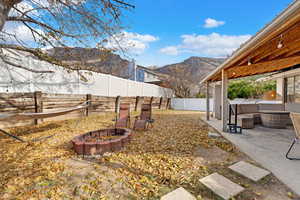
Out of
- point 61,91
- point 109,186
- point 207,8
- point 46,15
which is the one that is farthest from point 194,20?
point 109,186

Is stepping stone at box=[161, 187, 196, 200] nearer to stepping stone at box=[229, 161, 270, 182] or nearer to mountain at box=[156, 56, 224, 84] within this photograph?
stepping stone at box=[229, 161, 270, 182]

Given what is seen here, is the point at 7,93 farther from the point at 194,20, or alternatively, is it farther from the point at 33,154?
the point at 194,20

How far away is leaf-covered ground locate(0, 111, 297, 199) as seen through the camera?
1.67m

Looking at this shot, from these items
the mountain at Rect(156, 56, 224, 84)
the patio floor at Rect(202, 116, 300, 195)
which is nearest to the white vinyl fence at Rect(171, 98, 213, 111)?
the mountain at Rect(156, 56, 224, 84)

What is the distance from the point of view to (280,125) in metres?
4.79

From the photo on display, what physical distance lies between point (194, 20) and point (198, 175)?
34.6ft

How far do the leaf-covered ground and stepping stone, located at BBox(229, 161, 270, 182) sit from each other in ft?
0.29

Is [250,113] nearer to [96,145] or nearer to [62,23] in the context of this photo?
[96,145]

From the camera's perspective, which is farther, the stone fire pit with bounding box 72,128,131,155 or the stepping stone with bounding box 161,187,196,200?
the stone fire pit with bounding box 72,128,131,155

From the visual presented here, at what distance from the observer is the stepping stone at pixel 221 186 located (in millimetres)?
1639

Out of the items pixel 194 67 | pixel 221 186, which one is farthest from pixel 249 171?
pixel 194 67

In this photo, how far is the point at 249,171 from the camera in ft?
6.91

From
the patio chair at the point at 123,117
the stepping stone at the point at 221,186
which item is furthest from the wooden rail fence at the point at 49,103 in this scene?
the stepping stone at the point at 221,186

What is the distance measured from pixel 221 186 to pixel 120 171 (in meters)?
1.57
